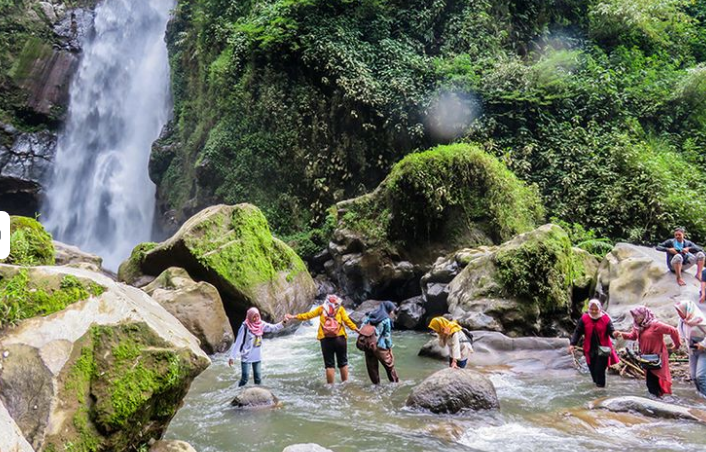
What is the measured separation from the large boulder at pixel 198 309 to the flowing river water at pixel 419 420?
1516 mm

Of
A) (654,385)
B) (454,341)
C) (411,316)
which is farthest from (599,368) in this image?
(411,316)

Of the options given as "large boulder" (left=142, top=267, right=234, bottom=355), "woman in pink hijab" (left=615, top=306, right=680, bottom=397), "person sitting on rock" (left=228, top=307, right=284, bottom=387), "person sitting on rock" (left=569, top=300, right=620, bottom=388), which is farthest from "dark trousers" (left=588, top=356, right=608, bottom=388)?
"large boulder" (left=142, top=267, right=234, bottom=355)

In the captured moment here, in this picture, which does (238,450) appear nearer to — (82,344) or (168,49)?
(82,344)

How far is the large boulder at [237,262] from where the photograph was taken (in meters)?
12.6

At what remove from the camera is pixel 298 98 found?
2084cm

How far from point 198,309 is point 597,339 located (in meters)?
7.55

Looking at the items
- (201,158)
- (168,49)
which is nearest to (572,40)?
(201,158)

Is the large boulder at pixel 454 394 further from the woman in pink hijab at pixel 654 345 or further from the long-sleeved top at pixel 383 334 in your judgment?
the woman in pink hijab at pixel 654 345

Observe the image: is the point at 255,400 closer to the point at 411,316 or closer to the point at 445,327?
the point at 445,327

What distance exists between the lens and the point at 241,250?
43.3 ft

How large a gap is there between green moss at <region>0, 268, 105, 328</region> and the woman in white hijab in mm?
7363

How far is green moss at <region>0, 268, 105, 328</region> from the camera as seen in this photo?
394 centimetres

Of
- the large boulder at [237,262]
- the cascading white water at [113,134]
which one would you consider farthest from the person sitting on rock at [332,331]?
the cascading white water at [113,134]

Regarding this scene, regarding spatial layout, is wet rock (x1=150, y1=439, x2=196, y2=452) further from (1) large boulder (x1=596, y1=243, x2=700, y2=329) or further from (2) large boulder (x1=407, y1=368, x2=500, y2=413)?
(1) large boulder (x1=596, y1=243, x2=700, y2=329)
